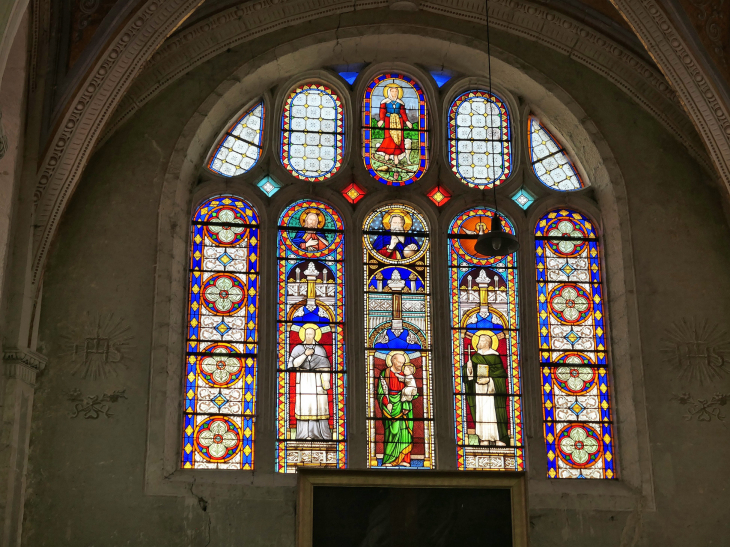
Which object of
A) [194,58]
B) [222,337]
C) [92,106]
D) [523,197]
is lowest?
[222,337]

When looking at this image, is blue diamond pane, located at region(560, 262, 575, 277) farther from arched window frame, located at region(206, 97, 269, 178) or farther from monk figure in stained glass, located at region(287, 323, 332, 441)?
arched window frame, located at region(206, 97, 269, 178)

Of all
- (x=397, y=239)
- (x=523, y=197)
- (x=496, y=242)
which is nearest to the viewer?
(x=496, y=242)

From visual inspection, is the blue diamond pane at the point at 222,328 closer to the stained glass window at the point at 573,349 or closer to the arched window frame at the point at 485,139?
the arched window frame at the point at 485,139

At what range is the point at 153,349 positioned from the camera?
10016 mm

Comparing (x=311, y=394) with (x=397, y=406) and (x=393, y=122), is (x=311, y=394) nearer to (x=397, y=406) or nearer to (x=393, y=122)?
(x=397, y=406)

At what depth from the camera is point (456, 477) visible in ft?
32.0

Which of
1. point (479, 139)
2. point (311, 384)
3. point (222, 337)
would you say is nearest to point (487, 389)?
point (311, 384)

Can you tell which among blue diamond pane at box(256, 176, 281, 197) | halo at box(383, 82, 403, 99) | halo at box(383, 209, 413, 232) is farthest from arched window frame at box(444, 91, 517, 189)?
blue diamond pane at box(256, 176, 281, 197)

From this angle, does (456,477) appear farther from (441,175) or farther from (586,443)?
(441,175)

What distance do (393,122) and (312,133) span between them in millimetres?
905

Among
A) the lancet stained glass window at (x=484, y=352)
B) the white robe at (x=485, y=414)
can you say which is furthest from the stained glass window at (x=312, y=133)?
the white robe at (x=485, y=414)

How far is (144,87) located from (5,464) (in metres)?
4.01

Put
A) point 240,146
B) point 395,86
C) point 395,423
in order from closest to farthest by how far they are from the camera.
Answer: point 395,423 → point 240,146 → point 395,86

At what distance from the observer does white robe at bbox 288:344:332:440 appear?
10.3 metres
